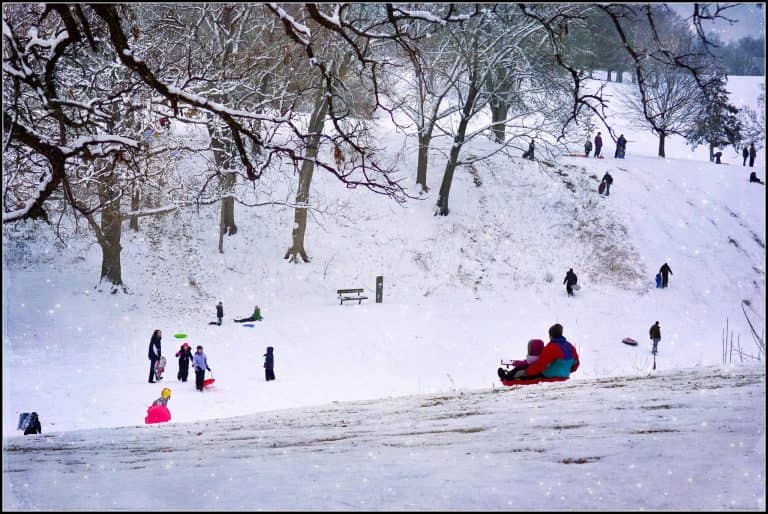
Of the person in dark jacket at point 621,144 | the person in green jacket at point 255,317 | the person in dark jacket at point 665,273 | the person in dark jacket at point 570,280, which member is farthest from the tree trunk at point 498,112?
the person in green jacket at point 255,317

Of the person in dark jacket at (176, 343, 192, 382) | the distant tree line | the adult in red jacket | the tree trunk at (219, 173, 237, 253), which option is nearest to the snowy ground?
the tree trunk at (219, 173, 237, 253)

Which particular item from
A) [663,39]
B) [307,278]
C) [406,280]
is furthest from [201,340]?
[663,39]

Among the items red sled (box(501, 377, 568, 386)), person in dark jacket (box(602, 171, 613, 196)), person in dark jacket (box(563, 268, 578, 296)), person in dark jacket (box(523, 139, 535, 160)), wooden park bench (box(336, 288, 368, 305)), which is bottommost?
red sled (box(501, 377, 568, 386))

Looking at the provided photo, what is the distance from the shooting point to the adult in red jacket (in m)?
7.68

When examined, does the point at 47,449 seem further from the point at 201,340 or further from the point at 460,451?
the point at 201,340

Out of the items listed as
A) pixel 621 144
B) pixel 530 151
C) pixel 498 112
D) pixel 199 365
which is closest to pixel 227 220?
pixel 199 365

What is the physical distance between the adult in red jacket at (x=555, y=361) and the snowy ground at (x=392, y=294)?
114cm

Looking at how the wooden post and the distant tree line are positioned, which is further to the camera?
the wooden post

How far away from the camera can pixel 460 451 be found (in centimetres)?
335

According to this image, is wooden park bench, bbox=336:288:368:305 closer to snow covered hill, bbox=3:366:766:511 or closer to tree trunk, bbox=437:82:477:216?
tree trunk, bbox=437:82:477:216

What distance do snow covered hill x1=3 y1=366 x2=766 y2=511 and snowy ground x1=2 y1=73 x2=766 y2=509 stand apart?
845 millimetres

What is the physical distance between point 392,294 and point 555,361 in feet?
50.4

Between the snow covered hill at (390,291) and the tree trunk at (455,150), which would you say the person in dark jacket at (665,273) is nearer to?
the snow covered hill at (390,291)

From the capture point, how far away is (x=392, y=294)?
23016mm
